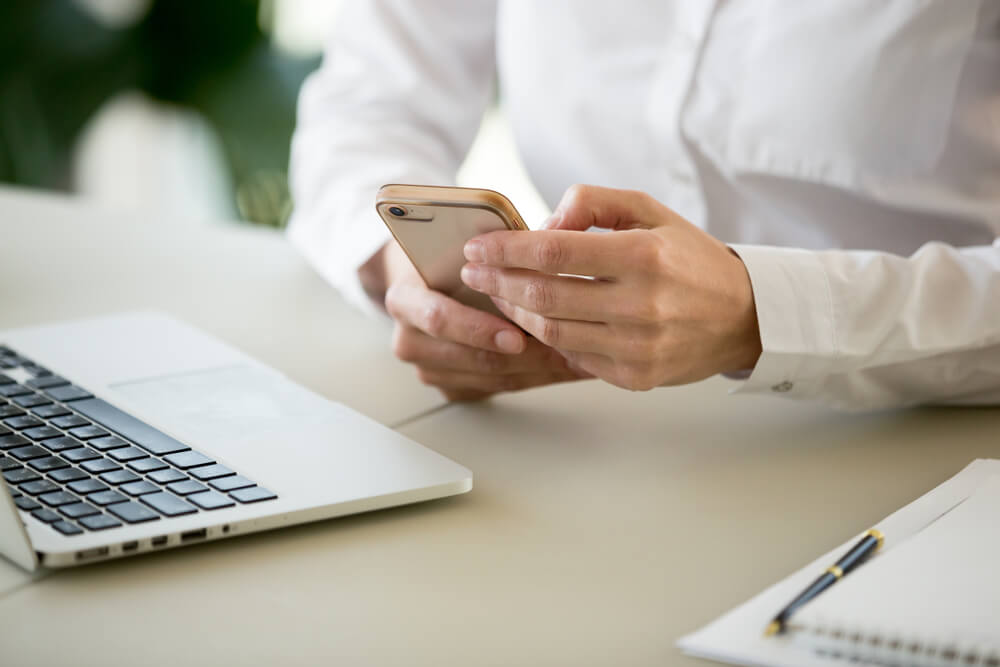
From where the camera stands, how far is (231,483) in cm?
58

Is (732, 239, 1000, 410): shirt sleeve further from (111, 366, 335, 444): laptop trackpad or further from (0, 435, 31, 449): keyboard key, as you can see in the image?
(0, 435, 31, 449): keyboard key

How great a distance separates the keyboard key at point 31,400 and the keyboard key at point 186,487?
167mm

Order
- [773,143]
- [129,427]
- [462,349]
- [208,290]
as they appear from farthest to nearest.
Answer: [208,290] → [773,143] → [462,349] → [129,427]

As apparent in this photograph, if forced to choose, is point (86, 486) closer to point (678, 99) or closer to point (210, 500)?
point (210, 500)

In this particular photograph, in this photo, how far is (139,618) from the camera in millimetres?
497

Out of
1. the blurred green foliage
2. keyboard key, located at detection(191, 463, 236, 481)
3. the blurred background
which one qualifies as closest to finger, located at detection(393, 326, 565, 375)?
keyboard key, located at detection(191, 463, 236, 481)

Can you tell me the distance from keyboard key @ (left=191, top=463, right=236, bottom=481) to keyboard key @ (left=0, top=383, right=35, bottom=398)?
0.19m

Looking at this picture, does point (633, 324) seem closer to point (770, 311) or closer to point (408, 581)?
point (770, 311)

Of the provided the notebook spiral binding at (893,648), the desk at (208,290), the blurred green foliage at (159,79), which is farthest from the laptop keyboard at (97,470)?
the blurred green foliage at (159,79)

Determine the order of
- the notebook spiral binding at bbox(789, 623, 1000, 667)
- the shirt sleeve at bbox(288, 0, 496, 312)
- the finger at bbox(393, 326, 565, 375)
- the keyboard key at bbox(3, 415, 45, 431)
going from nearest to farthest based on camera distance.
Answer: the notebook spiral binding at bbox(789, 623, 1000, 667), the keyboard key at bbox(3, 415, 45, 431), the finger at bbox(393, 326, 565, 375), the shirt sleeve at bbox(288, 0, 496, 312)

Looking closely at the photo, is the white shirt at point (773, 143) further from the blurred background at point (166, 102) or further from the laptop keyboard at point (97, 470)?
the blurred background at point (166, 102)

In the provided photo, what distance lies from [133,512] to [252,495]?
6 centimetres

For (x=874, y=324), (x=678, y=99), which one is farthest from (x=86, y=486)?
(x=678, y=99)

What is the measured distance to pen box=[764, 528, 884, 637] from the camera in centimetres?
47
